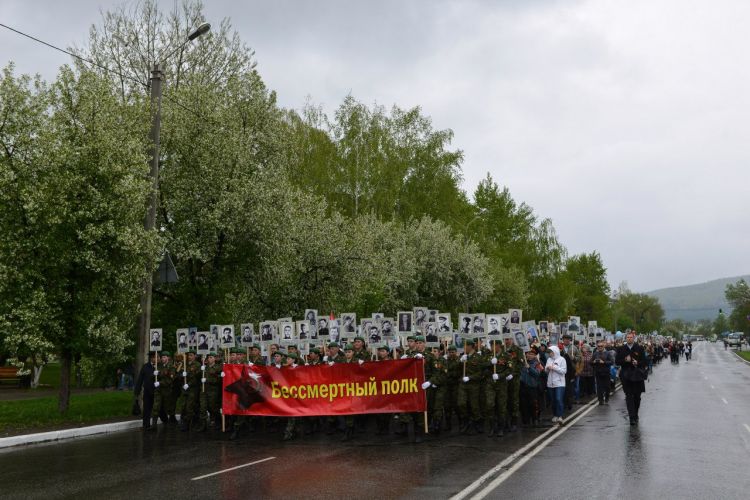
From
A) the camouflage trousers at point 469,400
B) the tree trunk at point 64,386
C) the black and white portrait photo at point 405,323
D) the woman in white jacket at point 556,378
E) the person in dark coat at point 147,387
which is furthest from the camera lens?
the tree trunk at point 64,386

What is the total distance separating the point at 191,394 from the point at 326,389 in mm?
3954

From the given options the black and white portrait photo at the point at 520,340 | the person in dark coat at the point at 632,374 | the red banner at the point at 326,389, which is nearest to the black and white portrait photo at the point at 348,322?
the black and white portrait photo at the point at 520,340

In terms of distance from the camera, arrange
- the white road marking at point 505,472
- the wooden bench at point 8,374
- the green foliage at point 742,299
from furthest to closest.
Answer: the green foliage at point 742,299, the wooden bench at point 8,374, the white road marking at point 505,472

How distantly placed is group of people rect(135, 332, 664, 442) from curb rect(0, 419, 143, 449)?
1.75 ft

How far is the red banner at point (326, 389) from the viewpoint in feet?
48.5

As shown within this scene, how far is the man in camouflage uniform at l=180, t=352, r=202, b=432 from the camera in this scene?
56.7 ft

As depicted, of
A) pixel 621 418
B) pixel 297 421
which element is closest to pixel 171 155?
pixel 297 421

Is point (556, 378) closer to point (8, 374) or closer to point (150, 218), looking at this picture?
point (150, 218)

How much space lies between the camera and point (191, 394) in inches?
687

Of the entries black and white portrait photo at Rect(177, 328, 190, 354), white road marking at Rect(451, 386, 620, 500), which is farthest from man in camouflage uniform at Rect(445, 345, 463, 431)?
black and white portrait photo at Rect(177, 328, 190, 354)

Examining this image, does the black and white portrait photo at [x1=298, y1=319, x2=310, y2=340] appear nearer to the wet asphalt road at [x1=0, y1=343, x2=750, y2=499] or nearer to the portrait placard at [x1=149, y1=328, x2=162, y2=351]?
the portrait placard at [x1=149, y1=328, x2=162, y2=351]

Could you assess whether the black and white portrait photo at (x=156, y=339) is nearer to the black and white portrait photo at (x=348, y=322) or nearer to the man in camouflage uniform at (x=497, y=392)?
the black and white portrait photo at (x=348, y=322)

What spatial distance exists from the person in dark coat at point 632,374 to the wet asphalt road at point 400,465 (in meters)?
0.50

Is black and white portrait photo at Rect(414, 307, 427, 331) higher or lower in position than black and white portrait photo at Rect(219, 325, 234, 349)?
higher
